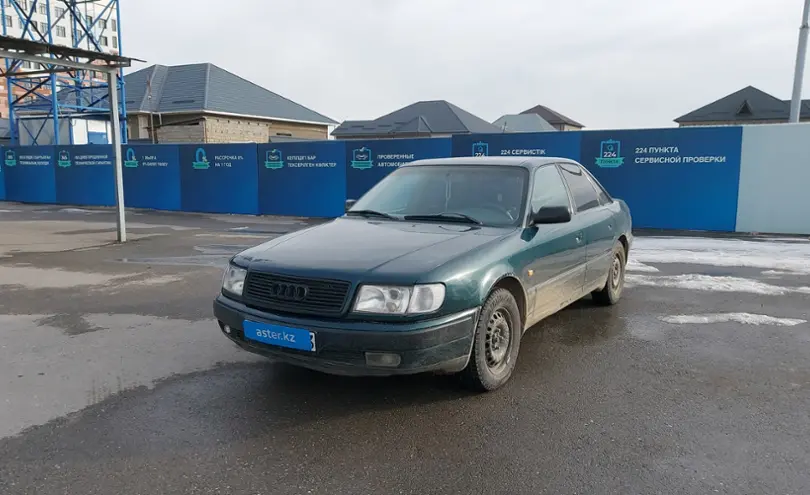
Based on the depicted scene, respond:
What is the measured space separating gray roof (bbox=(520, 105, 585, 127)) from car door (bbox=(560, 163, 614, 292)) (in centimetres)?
9103

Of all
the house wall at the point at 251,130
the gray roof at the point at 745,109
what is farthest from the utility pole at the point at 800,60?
the gray roof at the point at 745,109

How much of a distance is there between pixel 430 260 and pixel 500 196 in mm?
1350

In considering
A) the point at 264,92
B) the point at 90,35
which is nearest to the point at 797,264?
the point at 90,35

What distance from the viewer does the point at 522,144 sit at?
13.8 m

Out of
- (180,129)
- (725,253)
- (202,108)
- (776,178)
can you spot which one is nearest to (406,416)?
(725,253)

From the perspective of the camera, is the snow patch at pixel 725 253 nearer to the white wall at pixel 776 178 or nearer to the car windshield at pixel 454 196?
the white wall at pixel 776 178

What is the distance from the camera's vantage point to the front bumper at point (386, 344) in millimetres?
3430

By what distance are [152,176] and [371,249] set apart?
1763 cm

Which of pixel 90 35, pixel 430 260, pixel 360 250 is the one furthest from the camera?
pixel 90 35

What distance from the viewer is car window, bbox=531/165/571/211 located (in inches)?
191

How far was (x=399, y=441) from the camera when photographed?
11.1ft

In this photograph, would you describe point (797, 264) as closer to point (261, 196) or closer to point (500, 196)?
point (500, 196)

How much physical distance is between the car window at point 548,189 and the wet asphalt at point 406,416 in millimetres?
1197

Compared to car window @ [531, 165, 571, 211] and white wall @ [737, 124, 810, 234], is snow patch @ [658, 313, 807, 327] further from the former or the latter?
white wall @ [737, 124, 810, 234]
